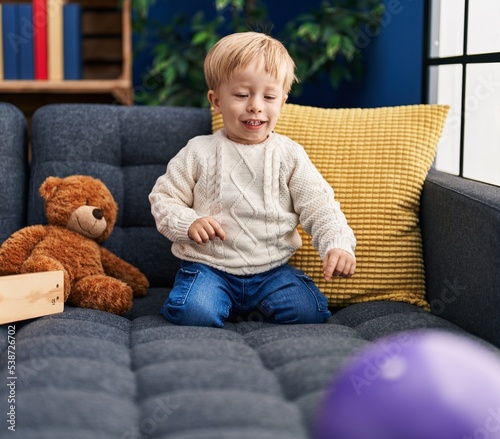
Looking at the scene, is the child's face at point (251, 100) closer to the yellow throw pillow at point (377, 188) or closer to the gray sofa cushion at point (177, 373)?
the yellow throw pillow at point (377, 188)

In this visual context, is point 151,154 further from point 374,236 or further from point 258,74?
point 374,236

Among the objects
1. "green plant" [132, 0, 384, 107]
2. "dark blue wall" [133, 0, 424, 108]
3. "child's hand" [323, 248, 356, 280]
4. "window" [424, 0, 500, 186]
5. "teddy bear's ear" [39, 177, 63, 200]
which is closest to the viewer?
"child's hand" [323, 248, 356, 280]

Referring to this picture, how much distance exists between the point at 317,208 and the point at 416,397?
72 centimetres

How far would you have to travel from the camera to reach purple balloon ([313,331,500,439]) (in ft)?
2.96

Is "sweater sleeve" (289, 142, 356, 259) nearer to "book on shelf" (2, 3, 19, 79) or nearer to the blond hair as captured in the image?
the blond hair

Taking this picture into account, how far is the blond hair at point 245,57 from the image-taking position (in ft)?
5.19

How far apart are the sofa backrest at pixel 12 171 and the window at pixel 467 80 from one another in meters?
1.20

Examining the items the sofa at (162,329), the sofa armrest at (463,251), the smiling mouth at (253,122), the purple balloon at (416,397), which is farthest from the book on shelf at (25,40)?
the purple balloon at (416,397)

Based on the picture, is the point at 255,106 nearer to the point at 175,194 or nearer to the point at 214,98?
the point at 214,98

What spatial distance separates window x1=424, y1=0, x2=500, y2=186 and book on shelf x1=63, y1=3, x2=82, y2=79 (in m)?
1.36

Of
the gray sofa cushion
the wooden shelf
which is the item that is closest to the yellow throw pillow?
the gray sofa cushion

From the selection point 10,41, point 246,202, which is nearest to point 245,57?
point 246,202

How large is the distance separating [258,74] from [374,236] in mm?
445

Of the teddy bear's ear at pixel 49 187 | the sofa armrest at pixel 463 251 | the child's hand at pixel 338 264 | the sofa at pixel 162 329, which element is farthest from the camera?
the teddy bear's ear at pixel 49 187
